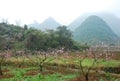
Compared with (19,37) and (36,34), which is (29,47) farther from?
(19,37)

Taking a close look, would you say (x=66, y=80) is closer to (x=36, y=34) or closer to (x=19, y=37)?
(x=36, y=34)

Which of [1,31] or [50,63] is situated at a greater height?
[1,31]

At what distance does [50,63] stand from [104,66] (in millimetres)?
13902

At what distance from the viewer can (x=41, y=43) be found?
370 ft

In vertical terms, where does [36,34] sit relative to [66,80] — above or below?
above

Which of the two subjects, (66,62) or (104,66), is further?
(66,62)

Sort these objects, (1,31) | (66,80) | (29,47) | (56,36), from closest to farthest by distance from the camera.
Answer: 1. (66,80)
2. (29,47)
3. (56,36)
4. (1,31)

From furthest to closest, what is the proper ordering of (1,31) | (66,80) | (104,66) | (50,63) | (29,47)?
1. (1,31)
2. (29,47)
3. (50,63)
4. (104,66)
5. (66,80)

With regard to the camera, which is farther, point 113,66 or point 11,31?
point 11,31

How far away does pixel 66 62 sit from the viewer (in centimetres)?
6544

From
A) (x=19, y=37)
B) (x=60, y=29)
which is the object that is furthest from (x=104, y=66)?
(x=60, y=29)

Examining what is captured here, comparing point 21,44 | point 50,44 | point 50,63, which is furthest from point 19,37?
point 50,63

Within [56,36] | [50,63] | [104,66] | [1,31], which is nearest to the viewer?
[104,66]

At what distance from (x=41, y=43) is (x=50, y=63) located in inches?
1908
